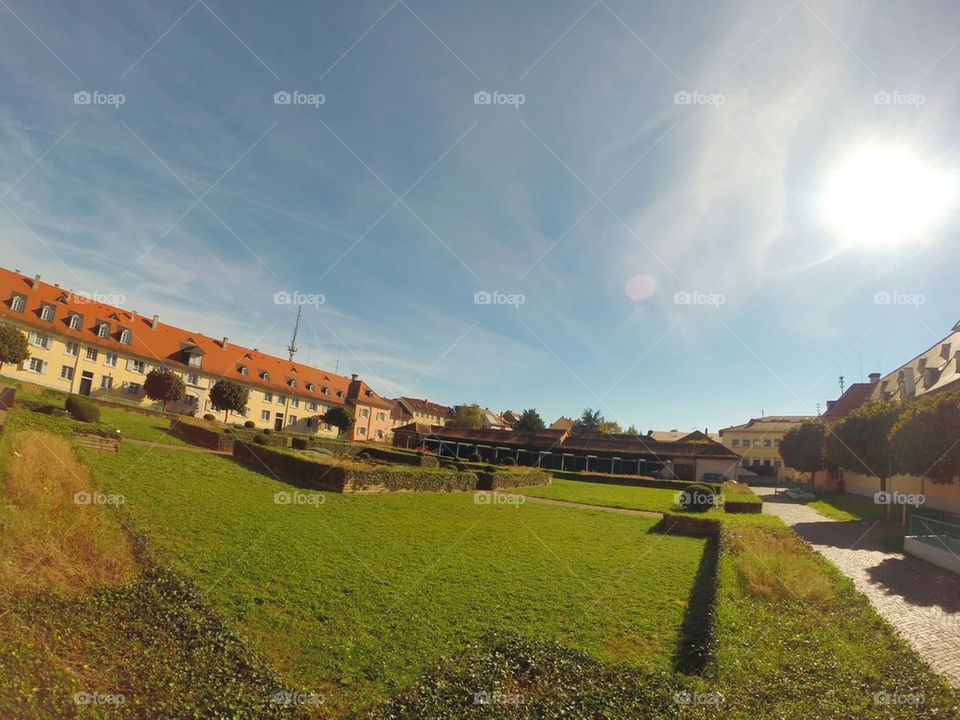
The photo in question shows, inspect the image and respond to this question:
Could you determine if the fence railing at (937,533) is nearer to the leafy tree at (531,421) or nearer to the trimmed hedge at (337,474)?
the trimmed hedge at (337,474)

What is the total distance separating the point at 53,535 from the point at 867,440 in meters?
38.9

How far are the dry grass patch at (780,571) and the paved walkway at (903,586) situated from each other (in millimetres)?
1186

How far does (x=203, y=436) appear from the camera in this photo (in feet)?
94.4

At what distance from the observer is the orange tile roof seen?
138 ft

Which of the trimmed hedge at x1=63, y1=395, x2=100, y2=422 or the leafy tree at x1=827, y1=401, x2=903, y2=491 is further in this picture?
the leafy tree at x1=827, y1=401, x2=903, y2=491

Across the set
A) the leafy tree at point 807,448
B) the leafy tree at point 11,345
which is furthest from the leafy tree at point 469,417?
the leafy tree at point 11,345

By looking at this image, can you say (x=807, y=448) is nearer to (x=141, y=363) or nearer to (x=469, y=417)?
(x=469, y=417)

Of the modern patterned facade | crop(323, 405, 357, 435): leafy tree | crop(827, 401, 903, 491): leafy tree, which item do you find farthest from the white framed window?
crop(827, 401, 903, 491): leafy tree

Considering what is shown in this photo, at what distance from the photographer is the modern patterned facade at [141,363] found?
4156cm

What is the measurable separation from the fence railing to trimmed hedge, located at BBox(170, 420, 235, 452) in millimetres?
30609

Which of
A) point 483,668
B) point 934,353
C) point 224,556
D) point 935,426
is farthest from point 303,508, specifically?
point 934,353

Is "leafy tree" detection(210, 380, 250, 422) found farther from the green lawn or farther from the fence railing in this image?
the fence railing

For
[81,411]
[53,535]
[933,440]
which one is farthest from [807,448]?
[81,411]

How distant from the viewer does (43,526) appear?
1033 centimetres
